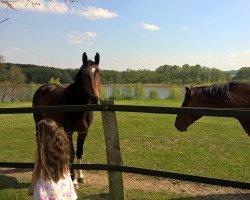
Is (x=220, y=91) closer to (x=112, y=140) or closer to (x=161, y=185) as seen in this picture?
(x=112, y=140)

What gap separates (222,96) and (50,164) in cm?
329

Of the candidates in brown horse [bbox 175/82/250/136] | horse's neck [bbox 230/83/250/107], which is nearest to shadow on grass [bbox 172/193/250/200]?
brown horse [bbox 175/82/250/136]

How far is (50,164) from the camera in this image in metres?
3.27

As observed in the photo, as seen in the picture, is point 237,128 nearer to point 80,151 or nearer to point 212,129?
point 212,129

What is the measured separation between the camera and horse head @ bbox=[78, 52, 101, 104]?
6.19 m

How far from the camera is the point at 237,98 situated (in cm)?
552

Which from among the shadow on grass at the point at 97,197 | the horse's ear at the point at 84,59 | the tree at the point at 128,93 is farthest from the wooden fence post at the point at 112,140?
the tree at the point at 128,93

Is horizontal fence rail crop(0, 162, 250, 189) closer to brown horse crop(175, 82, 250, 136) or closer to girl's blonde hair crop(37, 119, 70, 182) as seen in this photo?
brown horse crop(175, 82, 250, 136)

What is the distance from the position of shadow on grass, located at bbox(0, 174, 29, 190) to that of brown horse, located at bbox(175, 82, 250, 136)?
3.29 meters

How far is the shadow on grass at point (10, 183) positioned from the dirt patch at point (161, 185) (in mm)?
181

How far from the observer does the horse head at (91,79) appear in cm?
619

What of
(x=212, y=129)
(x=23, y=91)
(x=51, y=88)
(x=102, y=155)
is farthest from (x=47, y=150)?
(x=23, y=91)

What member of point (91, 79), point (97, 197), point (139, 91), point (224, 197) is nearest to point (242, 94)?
point (224, 197)

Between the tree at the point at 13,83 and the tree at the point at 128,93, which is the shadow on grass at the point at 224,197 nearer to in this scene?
the tree at the point at 128,93
